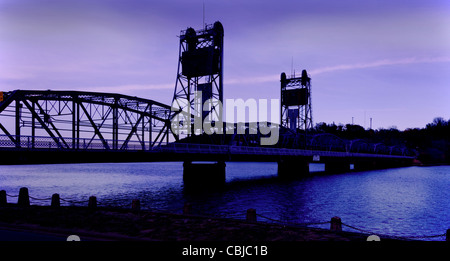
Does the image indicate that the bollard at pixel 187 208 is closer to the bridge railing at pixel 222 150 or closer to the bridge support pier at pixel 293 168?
the bridge railing at pixel 222 150

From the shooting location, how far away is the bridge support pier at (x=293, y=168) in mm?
92188

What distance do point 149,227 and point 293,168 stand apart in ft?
274

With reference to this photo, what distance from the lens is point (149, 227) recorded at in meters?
14.8

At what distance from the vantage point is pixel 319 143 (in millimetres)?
119750

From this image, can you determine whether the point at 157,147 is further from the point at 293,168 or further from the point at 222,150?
the point at 293,168

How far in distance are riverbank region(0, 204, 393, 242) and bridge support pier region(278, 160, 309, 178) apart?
76.9 metres

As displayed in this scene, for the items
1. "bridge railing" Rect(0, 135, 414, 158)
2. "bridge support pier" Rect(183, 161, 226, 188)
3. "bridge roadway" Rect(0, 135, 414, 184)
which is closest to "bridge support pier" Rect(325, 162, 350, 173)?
"bridge roadway" Rect(0, 135, 414, 184)

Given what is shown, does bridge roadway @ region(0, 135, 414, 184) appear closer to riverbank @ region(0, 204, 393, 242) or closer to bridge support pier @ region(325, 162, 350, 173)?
bridge support pier @ region(325, 162, 350, 173)

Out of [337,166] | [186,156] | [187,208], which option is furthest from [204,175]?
[337,166]

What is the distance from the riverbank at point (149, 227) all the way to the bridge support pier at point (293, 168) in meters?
76.9

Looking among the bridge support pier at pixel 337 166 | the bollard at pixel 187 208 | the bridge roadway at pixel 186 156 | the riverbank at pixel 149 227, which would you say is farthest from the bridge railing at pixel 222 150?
the bridge support pier at pixel 337 166
